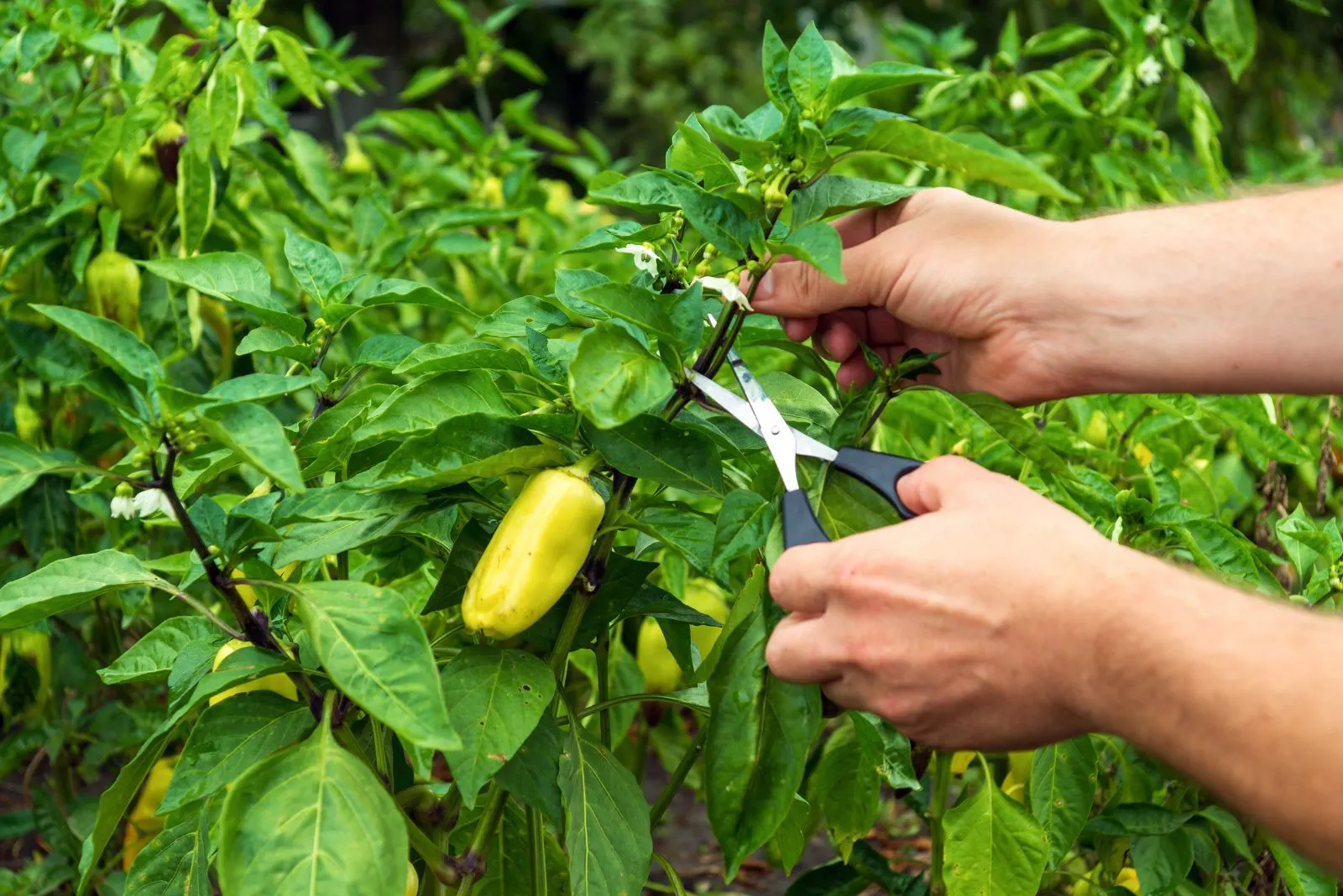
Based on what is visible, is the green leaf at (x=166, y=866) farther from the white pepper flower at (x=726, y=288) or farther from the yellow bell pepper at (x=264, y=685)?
the white pepper flower at (x=726, y=288)

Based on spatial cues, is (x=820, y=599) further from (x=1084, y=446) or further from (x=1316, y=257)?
(x=1084, y=446)

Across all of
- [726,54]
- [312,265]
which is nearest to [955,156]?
[312,265]

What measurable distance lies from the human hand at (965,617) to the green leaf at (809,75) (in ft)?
0.98

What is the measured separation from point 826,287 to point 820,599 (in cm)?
31

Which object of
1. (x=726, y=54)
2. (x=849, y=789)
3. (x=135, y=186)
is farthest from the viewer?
(x=726, y=54)

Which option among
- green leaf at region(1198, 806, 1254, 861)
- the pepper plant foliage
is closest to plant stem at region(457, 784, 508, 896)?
the pepper plant foliage

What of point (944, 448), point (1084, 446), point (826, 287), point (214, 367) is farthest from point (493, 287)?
point (826, 287)

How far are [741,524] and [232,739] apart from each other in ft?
1.35

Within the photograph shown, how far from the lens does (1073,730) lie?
2.94 ft

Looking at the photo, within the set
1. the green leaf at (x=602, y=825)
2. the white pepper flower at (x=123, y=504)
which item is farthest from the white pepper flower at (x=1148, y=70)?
the white pepper flower at (x=123, y=504)

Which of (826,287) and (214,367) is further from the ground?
(826,287)

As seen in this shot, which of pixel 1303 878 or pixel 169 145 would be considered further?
pixel 169 145

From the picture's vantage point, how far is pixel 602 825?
1.06 metres

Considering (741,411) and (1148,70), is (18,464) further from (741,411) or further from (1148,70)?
(1148,70)
